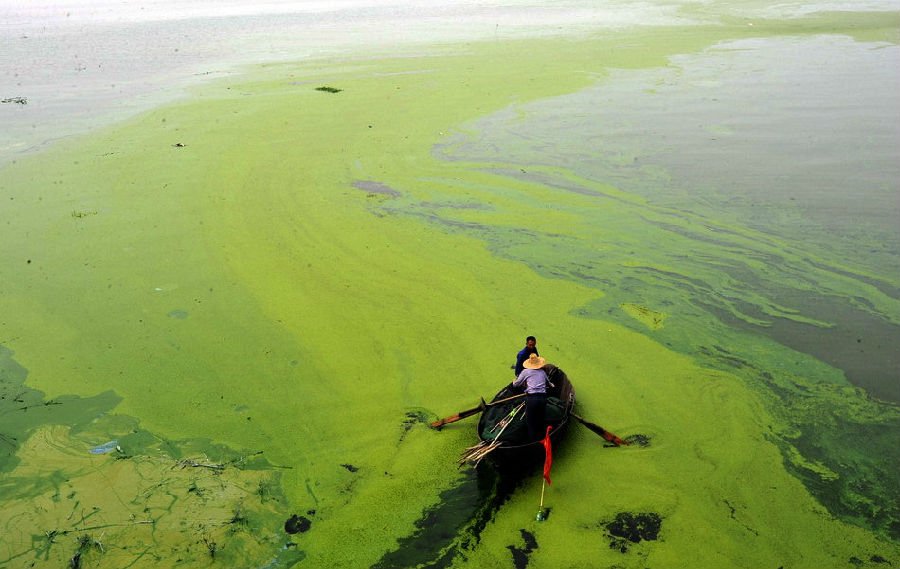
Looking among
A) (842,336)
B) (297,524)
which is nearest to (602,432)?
(297,524)

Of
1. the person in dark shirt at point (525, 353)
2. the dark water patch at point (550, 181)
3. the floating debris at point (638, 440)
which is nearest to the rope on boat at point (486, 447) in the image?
the person in dark shirt at point (525, 353)

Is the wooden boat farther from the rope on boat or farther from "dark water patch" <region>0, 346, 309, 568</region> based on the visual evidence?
"dark water patch" <region>0, 346, 309, 568</region>

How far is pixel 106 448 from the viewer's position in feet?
12.9

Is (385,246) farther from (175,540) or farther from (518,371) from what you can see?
A: (175,540)

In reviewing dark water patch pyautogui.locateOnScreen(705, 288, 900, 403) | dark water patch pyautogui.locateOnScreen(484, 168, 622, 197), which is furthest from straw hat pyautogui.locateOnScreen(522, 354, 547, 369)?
dark water patch pyautogui.locateOnScreen(484, 168, 622, 197)

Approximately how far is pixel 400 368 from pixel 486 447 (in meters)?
1.16

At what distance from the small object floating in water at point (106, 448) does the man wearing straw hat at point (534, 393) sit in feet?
7.66

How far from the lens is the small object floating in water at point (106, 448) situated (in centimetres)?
391

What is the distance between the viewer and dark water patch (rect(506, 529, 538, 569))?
3189mm

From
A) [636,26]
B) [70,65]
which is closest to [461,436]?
[70,65]

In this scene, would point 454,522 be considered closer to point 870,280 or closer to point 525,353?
point 525,353

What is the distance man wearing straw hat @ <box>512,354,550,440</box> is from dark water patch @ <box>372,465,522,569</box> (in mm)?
299

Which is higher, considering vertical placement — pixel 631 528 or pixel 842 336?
pixel 842 336

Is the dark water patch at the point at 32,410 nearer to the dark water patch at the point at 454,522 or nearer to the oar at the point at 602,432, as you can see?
the dark water patch at the point at 454,522
